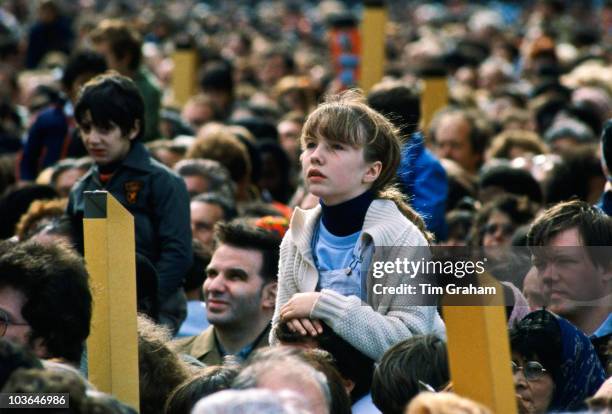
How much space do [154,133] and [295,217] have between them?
4.79m

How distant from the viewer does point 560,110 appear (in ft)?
43.0

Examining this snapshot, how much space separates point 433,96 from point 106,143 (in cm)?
655

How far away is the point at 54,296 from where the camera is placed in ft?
15.1

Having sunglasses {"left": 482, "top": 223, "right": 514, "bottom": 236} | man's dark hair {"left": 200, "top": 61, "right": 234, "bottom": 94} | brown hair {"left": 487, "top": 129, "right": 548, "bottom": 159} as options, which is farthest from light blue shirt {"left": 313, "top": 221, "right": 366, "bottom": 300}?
man's dark hair {"left": 200, "top": 61, "right": 234, "bottom": 94}

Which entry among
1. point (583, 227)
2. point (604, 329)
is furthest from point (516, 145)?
point (604, 329)

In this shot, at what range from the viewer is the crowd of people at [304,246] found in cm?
451

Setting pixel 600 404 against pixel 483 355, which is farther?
pixel 483 355

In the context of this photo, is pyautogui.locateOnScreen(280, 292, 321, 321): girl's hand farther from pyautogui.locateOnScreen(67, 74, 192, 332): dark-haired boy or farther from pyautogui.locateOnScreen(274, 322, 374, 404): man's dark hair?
pyautogui.locateOnScreen(67, 74, 192, 332): dark-haired boy

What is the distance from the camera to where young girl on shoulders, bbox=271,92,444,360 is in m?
4.99

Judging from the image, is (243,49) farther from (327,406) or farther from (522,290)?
(327,406)

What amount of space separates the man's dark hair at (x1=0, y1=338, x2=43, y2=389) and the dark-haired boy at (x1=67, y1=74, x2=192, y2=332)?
110 inches

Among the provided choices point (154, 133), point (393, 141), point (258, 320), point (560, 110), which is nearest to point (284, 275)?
point (393, 141)

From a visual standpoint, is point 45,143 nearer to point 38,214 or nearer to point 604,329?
point 38,214

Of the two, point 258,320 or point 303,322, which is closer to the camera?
point 303,322
